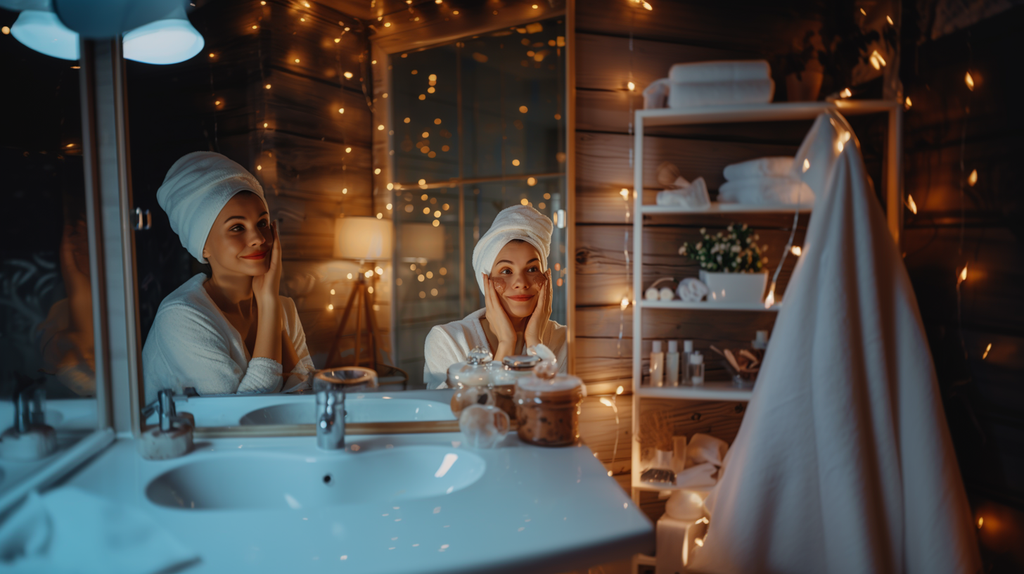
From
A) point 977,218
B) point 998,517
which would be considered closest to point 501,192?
point 977,218

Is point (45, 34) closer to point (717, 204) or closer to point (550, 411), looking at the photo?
point (550, 411)

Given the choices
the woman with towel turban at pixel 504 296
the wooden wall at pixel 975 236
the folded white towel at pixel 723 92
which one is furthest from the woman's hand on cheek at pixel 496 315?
the wooden wall at pixel 975 236

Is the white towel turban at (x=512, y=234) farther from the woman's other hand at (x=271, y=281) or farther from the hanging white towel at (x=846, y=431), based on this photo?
the hanging white towel at (x=846, y=431)

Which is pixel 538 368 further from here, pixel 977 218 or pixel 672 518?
pixel 977 218

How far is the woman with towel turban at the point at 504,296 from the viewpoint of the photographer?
1163 mm

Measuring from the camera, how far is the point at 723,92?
1228mm

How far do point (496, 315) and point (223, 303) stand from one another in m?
0.61

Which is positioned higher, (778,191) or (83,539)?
(778,191)

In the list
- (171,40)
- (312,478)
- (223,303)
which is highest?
(171,40)

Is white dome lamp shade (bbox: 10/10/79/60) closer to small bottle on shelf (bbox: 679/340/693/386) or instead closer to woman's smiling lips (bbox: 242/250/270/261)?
woman's smiling lips (bbox: 242/250/270/261)

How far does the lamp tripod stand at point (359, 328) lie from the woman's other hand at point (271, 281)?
0.16 meters

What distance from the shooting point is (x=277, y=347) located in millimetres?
1104

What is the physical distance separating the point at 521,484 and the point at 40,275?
908 millimetres

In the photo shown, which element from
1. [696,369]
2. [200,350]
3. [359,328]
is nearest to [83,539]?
[200,350]
